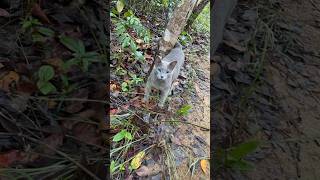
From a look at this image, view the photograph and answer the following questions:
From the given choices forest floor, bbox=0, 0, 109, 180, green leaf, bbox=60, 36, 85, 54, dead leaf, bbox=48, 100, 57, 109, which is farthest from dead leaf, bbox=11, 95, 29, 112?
green leaf, bbox=60, 36, 85, 54

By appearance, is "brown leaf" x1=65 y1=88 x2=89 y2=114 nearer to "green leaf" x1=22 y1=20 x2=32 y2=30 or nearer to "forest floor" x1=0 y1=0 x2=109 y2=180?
"forest floor" x1=0 y1=0 x2=109 y2=180

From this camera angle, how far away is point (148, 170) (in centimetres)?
179

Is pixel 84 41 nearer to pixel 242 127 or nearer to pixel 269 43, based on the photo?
pixel 242 127

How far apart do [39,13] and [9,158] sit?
35.3 inches

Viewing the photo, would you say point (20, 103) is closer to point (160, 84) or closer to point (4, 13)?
point (4, 13)

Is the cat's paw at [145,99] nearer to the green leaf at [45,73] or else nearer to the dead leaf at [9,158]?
the dead leaf at [9,158]

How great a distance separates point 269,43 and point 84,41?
108 centimetres

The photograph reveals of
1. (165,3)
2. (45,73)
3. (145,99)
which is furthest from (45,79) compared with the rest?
(165,3)

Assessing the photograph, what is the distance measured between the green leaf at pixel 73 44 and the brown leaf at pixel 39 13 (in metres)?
0.16

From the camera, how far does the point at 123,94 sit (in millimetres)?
1841

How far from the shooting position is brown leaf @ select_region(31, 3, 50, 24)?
2764mm

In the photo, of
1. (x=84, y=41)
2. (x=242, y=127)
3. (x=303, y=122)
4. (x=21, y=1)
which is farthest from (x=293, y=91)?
(x=21, y=1)

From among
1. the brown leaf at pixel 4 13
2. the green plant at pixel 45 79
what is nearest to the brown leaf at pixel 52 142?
the green plant at pixel 45 79

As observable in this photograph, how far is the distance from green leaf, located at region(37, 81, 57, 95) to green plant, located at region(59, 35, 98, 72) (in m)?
0.13
